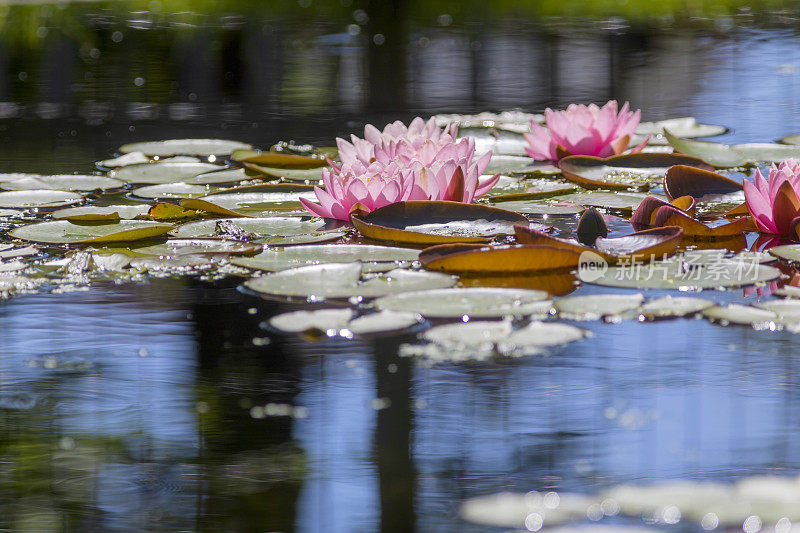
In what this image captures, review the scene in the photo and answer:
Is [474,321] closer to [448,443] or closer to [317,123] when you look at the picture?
[448,443]

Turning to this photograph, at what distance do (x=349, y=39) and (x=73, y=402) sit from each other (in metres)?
5.77

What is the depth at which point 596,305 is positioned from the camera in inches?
58.4

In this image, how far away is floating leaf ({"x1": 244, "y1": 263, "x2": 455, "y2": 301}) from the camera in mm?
1568

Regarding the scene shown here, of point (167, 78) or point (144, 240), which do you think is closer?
point (144, 240)

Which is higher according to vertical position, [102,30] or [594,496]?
[102,30]

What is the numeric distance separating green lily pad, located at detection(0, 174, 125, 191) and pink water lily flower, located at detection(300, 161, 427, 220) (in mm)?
657

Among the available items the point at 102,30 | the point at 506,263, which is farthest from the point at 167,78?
the point at 506,263

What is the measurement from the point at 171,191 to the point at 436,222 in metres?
0.72

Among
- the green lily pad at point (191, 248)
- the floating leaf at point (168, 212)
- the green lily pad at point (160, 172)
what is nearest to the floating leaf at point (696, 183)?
the green lily pad at point (191, 248)

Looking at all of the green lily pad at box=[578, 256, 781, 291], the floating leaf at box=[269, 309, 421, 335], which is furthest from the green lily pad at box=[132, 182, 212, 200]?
the green lily pad at box=[578, 256, 781, 291]

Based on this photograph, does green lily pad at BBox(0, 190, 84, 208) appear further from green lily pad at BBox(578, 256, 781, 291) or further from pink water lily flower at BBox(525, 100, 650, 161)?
A: green lily pad at BBox(578, 256, 781, 291)

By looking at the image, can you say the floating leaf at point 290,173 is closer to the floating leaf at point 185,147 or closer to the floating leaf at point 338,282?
the floating leaf at point 185,147

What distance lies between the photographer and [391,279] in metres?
1.61

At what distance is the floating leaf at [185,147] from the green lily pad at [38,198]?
0.51 metres
